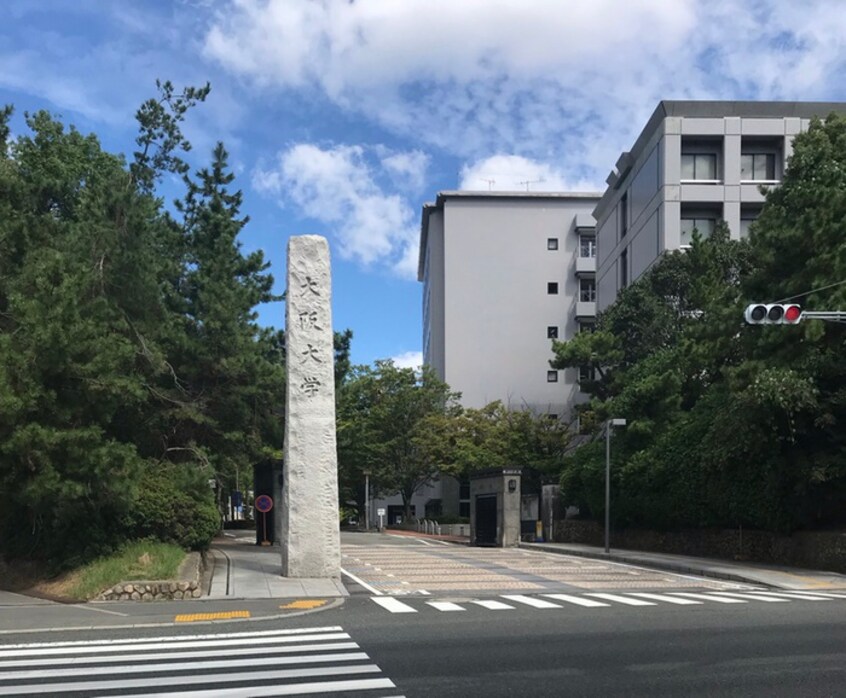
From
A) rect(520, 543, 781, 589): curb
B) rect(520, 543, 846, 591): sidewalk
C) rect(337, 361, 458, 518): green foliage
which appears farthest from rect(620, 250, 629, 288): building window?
rect(520, 543, 846, 591): sidewalk

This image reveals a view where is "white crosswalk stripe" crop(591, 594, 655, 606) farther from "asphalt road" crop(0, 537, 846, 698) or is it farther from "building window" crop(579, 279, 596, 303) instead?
"building window" crop(579, 279, 596, 303)

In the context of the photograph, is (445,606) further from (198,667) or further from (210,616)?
(198,667)

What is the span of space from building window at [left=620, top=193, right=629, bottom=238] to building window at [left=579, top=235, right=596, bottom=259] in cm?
1822

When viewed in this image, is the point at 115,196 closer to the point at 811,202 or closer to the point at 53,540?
the point at 53,540

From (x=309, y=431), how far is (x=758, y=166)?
111ft

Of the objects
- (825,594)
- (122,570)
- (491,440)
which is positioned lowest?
(825,594)

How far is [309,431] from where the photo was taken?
1872 centimetres

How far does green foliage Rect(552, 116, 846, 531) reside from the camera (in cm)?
2075

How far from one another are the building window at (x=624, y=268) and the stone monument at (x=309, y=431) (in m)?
34.8

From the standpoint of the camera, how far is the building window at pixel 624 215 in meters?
51.5

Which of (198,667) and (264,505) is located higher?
(198,667)

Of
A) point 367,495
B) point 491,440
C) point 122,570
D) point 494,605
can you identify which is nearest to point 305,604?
point 494,605

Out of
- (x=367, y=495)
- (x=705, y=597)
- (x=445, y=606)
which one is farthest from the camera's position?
(x=367, y=495)

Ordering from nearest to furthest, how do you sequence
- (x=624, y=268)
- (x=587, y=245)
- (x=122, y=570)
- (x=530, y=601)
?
1. (x=530, y=601)
2. (x=122, y=570)
3. (x=624, y=268)
4. (x=587, y=245)
